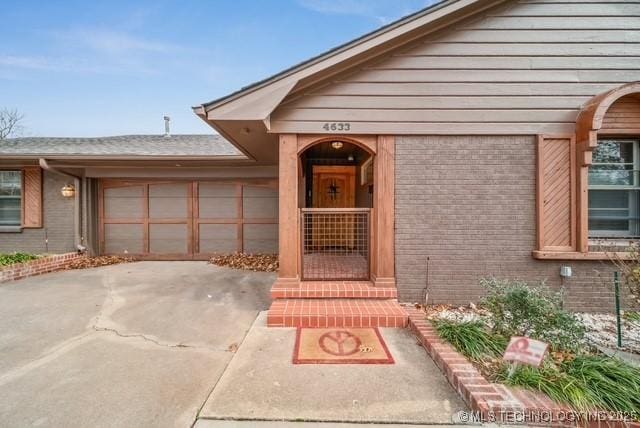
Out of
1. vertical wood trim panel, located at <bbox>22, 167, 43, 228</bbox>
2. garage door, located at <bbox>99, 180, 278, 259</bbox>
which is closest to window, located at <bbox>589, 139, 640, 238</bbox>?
garage door, located at <bbox>99, 180, 278, 259</bbox>

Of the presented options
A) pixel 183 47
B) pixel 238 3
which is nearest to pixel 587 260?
pixel 238 3

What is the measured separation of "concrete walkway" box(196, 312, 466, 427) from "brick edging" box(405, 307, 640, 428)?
0.35 ft

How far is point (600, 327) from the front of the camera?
3.43 meters

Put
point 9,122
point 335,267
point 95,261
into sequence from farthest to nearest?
1. point 9,122
2. point 95,261
3. point 335,267

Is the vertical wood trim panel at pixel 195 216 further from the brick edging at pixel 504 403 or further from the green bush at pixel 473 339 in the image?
the brick edging at pixel 504 403

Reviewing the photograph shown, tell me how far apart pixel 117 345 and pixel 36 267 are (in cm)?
483

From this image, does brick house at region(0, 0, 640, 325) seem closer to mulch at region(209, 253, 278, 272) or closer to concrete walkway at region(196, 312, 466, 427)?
concrete walkway at region(196, 312, 466, 427)

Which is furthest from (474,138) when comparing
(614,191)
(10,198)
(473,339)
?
(10,198)

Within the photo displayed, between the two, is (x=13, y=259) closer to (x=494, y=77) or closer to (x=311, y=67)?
(x=311, y=67)

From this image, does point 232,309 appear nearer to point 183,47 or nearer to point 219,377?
point 219,377

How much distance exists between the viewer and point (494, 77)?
387cm

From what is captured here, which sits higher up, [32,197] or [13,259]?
[32,197]

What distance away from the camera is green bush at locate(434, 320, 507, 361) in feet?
8.40

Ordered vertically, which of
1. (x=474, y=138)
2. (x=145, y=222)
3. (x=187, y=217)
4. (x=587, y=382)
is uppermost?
(x=474, y=138)
